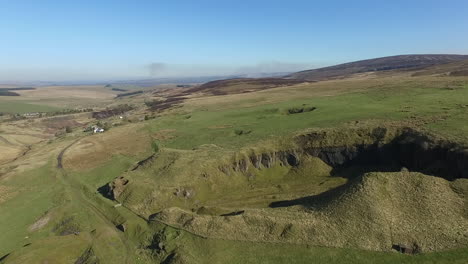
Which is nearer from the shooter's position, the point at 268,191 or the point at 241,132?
the point at 268,191

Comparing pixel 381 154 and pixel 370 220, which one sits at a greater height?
pixel 381 154

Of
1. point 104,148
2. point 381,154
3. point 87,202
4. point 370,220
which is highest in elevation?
point 381,154

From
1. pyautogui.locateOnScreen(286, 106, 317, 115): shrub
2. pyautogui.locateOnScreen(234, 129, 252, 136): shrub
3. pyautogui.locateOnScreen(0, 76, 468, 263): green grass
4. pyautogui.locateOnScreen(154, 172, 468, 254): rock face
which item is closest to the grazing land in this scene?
pyautogui.locateOnScreen(154, 172, 468, 254): rock face

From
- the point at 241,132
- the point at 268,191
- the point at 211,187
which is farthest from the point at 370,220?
the point at 241,132

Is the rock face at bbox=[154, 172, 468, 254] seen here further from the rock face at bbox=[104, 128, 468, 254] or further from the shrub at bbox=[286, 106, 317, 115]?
the shrub at bbox=[286, 106, 317, 115]

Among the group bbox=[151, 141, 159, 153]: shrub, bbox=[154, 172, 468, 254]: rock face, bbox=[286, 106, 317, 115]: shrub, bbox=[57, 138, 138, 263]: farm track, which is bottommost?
bbox=[57, 138, 138, 263]: farm track

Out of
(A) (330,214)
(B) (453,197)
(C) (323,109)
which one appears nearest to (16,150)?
(C) (323,109)

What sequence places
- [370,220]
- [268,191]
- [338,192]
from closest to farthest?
[370,220]
[338,192]
[268,191]

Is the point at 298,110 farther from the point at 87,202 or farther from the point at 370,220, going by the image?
the point at 87,202
